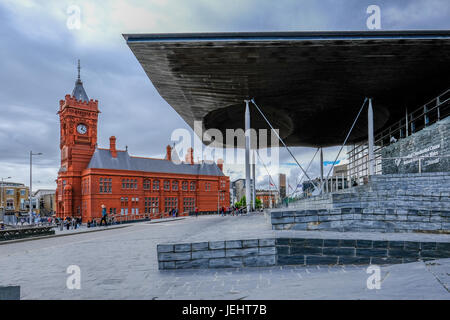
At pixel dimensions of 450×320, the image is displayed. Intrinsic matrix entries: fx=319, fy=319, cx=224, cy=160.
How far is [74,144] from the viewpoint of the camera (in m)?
58.4

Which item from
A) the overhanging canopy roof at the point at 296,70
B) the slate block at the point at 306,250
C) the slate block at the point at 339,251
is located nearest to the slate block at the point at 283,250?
the slate block at the point at 306,250

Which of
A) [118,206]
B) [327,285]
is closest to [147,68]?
[327,285]

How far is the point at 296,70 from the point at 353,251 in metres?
11.5

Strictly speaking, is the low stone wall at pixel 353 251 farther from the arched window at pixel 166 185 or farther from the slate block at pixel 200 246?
the arched window at pixel 166 185

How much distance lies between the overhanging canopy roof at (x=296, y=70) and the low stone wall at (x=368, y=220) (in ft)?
25.8

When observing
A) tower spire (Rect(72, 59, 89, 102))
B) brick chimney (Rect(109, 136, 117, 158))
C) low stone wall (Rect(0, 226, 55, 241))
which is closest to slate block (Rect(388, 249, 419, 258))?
low stone wall (Rect(0, 226, 55, 241))

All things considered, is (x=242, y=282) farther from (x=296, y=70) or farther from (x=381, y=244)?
(x=296, y=70)

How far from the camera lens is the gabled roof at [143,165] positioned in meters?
58.7

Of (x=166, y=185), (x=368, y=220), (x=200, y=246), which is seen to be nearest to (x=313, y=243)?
(x=200, y=246)

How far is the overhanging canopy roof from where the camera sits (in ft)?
43.0

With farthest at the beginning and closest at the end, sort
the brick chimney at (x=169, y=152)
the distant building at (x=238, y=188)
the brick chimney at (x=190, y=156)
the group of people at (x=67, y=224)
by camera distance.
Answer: the distant building at (x=238, y=188) → the brick chimney at (x=190, y=156) → the brick chimney at (x=169, y=152) → the group of people at (x=67, y=224)

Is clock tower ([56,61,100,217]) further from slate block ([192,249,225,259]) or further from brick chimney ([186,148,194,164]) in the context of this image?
slate block ([192,249,225,259])
